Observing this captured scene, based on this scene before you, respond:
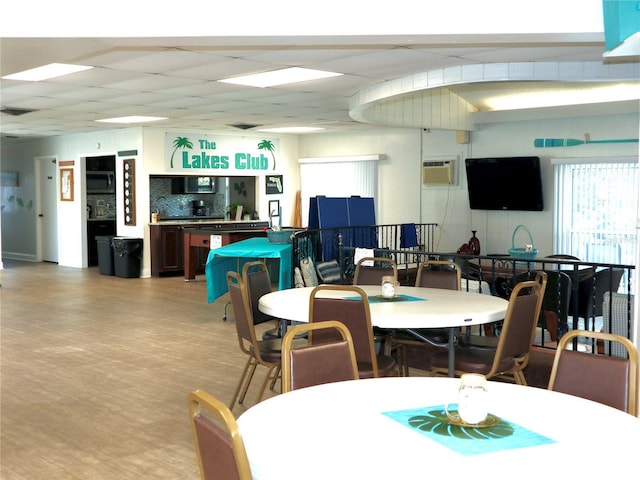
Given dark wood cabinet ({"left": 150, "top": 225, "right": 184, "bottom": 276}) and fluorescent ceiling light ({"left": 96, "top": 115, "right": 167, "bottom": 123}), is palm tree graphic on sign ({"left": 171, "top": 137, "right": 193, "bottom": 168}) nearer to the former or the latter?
fluorescent ceiling light ({"left": 96, "top": 115, "right": 167, "bottom": 123})

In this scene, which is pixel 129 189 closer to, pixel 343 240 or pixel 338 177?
Answer: pixel 338 177

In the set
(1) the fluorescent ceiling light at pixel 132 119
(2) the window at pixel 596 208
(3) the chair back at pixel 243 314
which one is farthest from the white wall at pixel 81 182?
(3) the chair back at pixel 243 314

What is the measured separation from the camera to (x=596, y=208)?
34.6 ft

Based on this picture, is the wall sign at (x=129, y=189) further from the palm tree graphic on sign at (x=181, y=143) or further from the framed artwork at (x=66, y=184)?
the framed artwork at (x=66, y=184)

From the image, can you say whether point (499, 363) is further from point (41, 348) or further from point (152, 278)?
point (152, 278)

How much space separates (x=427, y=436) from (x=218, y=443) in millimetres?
661

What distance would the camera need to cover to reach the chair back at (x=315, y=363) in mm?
3035

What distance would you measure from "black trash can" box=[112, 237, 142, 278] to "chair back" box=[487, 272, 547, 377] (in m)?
9.49

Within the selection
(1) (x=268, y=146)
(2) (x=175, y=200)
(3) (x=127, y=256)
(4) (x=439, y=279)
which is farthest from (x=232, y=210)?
(4) (x=439, y=279)

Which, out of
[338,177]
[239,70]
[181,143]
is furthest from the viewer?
[338,177]

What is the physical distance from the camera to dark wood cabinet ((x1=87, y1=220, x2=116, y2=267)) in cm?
1511

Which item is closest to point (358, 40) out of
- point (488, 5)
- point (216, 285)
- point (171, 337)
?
point (488, 5)

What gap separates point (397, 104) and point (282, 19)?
539 centimetres

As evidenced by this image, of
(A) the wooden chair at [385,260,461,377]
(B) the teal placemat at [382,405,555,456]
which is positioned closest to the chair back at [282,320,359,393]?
(B) the teal placemat at [382,405,555,456]
